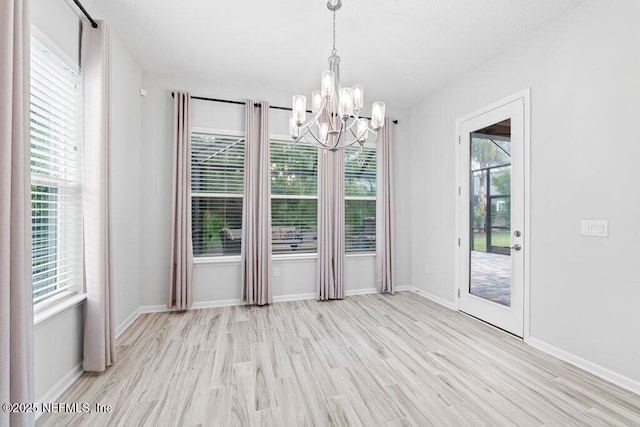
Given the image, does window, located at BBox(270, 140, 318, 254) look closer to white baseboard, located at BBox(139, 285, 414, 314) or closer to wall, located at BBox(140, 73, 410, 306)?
wall, located at BBox(140, 73, 410, 306)

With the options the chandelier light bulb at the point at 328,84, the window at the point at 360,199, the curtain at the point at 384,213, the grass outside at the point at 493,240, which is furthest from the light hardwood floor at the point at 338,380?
the chandelier light bulb at the point at 328,84

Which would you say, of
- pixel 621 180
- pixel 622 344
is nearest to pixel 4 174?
pixel 621 180

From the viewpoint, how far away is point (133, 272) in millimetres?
3311

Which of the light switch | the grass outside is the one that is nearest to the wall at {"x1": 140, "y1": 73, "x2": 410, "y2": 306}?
the grass outside

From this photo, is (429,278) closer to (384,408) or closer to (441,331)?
(441,331)

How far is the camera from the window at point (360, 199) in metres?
4.47

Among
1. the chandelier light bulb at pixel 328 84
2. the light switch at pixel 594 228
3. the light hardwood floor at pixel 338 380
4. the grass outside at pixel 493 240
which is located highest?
→ the chandelier light bulb at pixel 328 84

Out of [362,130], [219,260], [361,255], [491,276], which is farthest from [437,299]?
[219,260]

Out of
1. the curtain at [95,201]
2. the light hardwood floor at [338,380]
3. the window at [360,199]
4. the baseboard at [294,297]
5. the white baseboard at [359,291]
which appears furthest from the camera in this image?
the window at [360,199]

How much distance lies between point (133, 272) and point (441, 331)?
3.54 metres

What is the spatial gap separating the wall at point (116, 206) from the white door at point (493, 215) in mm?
3906

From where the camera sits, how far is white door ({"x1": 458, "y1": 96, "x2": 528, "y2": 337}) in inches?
113

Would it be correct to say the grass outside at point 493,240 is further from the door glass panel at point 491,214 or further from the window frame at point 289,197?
the window frame at point 289,197

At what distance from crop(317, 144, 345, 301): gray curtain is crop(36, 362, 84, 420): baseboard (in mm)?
2670
